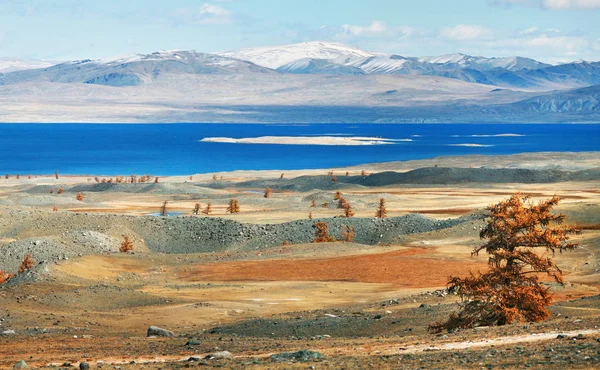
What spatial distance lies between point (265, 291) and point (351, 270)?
6694 millimetres

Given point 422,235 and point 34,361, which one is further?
point 422,235

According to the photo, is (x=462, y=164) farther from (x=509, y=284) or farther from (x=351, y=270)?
(x=509, y=284)

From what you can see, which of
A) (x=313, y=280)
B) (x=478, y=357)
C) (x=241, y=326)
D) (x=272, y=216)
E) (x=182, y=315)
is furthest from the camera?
(x=272, y=216)

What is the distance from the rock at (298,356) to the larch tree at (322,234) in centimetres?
3217

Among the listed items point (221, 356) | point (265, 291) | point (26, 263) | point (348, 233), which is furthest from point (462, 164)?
point (221, 356)

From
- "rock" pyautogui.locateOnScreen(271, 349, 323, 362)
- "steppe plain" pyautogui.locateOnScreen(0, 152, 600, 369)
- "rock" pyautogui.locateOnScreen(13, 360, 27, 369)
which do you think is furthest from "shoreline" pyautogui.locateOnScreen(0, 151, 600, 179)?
"rock" pyautogui.locateOnScreen(271, 349, 323, 362)

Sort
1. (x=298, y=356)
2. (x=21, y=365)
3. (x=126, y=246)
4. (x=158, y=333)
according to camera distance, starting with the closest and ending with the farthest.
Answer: (x=21, y=365) < (x=298, y=356) < (x=158, y=333) < (x=126, y=246)

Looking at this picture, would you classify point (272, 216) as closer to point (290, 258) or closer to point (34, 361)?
point (290, 258)

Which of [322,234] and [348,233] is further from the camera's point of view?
[348,233]

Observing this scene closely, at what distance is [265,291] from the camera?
118 ft

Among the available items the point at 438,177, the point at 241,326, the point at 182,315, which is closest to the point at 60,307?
the point at 182,315

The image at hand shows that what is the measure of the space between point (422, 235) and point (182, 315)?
24.8 m

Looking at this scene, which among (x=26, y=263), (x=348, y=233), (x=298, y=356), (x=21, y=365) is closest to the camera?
(x=21, y=365)

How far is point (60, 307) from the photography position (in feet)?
100
